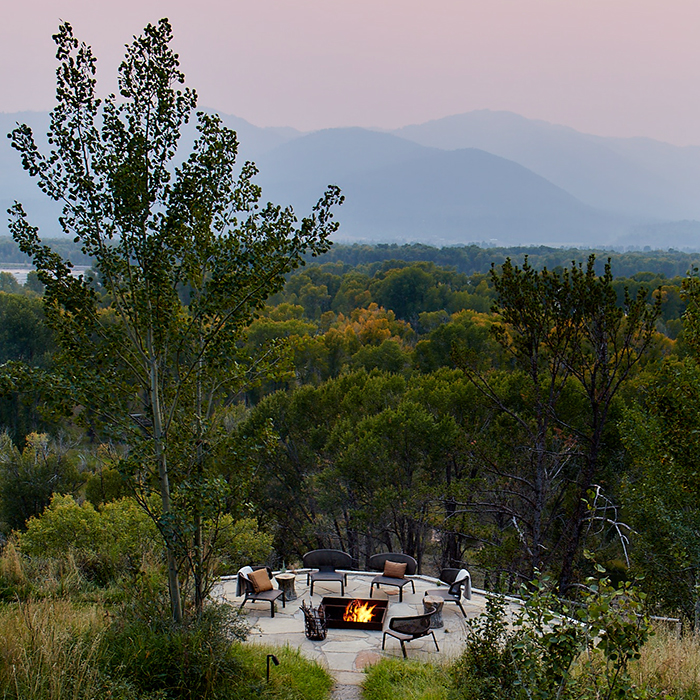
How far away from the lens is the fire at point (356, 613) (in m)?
9.30

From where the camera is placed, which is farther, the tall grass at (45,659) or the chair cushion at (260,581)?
the chair cushion at (260,581)

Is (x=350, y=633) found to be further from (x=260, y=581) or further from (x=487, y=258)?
(x=487, y=258)

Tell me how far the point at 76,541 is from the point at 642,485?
1154cm

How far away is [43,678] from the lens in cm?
485

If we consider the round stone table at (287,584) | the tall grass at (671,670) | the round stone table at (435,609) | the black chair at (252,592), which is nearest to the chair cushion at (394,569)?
the round stone table at (435,609)

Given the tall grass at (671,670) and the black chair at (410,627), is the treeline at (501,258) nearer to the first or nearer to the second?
the black chair at (410,627)

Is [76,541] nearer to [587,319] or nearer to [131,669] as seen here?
[131,669]

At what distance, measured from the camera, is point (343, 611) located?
9500 millimetres

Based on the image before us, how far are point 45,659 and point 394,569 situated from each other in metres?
6.97

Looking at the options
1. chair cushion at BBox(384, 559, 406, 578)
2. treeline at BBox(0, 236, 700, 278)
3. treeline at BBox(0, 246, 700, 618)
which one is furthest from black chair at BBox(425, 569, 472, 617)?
treeline at BBox(0, 236, 700, 278)

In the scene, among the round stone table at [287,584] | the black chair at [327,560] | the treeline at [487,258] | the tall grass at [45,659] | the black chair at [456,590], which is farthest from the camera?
the treeline at [487,258]

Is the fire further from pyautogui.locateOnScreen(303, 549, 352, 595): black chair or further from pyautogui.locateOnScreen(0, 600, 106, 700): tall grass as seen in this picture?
pyautogui.locateOnScreen(0, 600, 106, 700): tall grass

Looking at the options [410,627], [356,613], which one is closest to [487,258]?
[356,613]

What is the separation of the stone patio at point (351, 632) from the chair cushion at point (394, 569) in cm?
32
